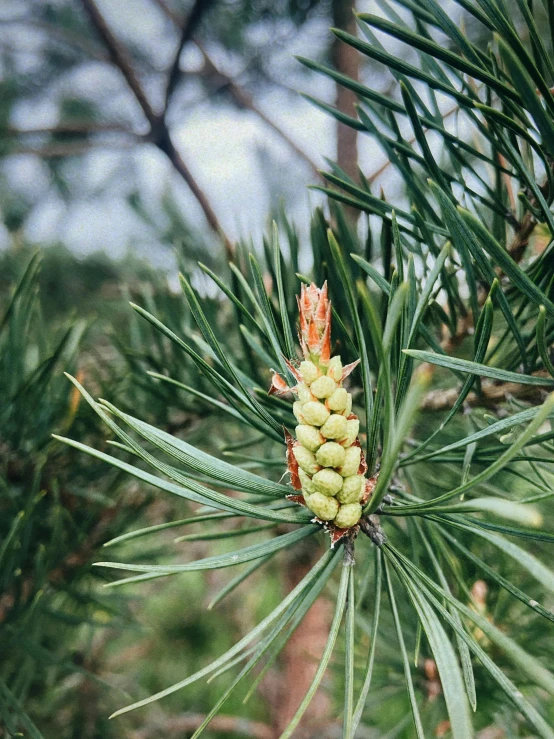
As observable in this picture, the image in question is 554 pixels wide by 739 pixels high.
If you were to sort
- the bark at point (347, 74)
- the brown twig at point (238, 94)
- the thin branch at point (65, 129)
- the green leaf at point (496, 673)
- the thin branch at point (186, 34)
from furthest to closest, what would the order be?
the brown twig at point (238, 94) < the thin branch at point (65, 129) < the bark at point (347, 74) < the thin branch at point (186, 34) < the green leaf at point (496, 673)

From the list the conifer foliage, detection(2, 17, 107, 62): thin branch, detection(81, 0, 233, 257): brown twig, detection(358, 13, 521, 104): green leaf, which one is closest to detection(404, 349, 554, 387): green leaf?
the conifer foliage

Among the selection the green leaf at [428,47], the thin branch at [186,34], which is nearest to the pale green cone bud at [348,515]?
the green leaf at [428,47]

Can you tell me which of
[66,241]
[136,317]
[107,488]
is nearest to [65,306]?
[66,241]

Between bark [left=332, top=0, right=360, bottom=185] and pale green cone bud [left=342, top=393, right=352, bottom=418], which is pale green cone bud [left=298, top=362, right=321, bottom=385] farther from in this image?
bark [left=332, top=0, right=360, bottom=185]

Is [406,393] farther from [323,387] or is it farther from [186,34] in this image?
[186,34]

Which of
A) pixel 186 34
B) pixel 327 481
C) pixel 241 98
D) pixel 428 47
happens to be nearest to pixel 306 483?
pixel 327 481

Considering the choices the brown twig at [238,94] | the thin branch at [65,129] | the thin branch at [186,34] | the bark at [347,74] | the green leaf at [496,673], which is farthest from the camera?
the brown twig at [238,94]

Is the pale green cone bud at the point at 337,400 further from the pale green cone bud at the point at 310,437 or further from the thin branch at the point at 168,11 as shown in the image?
the thin branch at the point at 168,11

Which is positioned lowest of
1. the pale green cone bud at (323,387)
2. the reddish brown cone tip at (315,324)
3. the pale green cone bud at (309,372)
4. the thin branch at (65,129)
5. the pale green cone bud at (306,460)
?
the pale green cone bud at (306,460)
